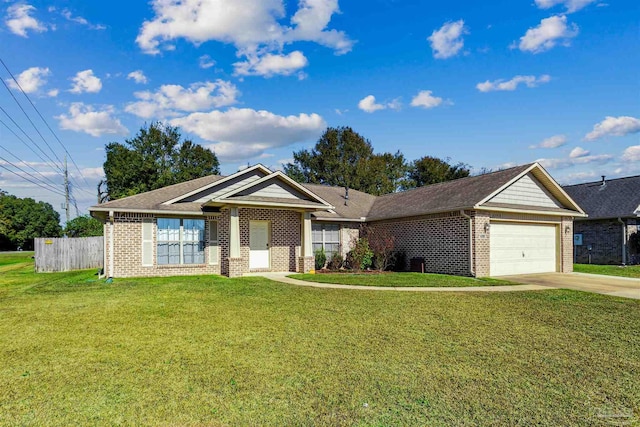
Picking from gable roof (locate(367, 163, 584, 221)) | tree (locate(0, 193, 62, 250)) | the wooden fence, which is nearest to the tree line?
the wooden fence

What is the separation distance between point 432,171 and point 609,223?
26.1 m

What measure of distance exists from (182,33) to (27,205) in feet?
253

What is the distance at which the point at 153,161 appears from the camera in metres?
46.8

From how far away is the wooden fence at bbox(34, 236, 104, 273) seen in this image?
866 inches

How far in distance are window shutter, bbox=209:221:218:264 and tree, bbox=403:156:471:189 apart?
120ft

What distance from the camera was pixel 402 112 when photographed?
2520cm

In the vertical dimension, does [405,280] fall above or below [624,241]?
below

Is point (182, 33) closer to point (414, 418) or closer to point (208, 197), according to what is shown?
point (208, 197)

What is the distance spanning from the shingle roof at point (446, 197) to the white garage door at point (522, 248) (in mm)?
1550

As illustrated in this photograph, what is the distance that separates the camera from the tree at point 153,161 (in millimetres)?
45188

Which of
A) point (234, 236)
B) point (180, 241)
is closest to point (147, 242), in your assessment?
point (180, 241)

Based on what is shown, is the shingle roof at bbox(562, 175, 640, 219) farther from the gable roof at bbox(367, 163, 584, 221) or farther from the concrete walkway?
the concrete walkway

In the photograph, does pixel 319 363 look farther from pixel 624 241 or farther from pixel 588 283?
pixel 624 241

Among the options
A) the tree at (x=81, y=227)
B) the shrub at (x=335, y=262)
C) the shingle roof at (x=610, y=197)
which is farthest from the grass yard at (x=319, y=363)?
the tree at (x=81, y=227)
